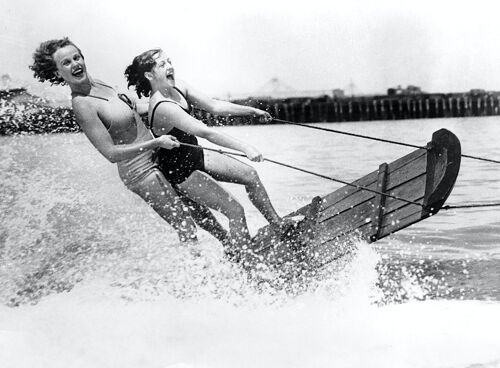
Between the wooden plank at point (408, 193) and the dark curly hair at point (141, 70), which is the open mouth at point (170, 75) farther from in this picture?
the wooden plank at point (408, 193)

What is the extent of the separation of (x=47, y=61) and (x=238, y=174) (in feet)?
4.89

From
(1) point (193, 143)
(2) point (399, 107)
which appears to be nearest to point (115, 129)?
(1) point (193, 143)

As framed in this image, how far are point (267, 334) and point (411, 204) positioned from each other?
4.43 feet

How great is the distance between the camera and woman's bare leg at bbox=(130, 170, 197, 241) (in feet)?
18.1

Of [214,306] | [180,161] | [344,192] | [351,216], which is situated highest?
[180,161]

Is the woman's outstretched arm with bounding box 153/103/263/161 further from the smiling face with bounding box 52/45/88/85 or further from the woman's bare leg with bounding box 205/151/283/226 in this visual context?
the smiling face with bounding box 52/45/88/85

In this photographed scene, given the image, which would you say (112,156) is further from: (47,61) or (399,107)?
(399,107)

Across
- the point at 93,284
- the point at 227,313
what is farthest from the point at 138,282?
the point at 227,313

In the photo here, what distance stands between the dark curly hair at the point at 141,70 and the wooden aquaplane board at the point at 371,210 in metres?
1.33

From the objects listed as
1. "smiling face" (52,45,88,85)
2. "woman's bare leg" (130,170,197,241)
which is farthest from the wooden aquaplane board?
"smiling face" (52,45,88,85)

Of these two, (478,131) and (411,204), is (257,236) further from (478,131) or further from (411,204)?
(478,131)

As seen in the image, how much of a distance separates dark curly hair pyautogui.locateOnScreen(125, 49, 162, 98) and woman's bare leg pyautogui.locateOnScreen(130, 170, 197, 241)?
568 mm

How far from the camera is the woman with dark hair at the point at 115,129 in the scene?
17.3 ft

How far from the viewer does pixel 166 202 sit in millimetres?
5582
